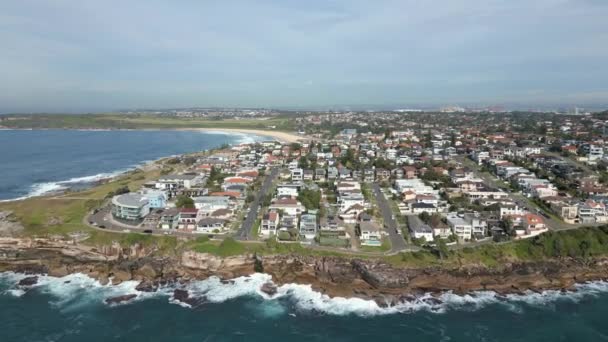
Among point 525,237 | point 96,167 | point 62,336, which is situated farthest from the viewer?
point 96,167

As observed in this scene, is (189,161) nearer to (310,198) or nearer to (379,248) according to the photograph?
(310,198)

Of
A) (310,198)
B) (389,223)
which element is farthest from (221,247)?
(389,223)

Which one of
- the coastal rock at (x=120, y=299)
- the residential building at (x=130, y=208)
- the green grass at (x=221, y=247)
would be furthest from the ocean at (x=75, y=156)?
the coastal rock at (x=120, y=299)

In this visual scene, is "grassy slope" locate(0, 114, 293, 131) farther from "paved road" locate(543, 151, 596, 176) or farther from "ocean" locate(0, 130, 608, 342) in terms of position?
"ocean" locate(0, 130, 608, 342)

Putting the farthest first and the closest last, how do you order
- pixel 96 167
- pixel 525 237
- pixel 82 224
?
pixel 96 167 < pixel 82 224 < pixel 525 237

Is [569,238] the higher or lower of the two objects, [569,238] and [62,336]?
the higher

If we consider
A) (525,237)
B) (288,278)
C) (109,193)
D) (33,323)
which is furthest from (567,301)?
(109,193)

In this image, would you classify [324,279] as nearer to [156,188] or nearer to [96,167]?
[156,188]
